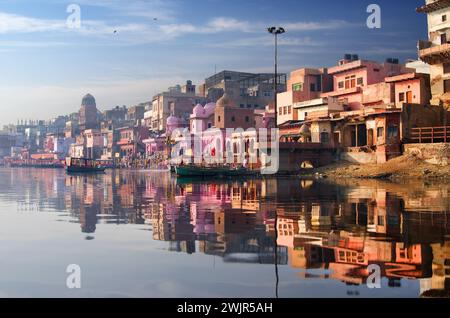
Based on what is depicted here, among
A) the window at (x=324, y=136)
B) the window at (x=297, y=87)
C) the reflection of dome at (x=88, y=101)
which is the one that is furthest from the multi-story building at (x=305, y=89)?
the reflection of dome at (x=88, y=101)

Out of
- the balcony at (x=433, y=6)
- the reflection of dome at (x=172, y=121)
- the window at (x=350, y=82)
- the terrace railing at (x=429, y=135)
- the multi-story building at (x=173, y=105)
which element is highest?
the balcony at (x=433, y=6)

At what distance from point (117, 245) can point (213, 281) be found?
3950 millimetres

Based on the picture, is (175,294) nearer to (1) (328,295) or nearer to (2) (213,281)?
→ (2) (213,281)

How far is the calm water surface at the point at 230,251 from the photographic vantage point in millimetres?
7152

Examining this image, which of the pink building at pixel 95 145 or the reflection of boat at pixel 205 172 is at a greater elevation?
the pink building at pixel 95 145

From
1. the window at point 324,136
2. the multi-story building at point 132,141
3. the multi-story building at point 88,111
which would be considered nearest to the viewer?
the window at point 324,136

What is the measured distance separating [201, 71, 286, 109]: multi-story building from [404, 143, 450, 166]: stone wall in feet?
155

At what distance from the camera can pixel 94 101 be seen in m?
159

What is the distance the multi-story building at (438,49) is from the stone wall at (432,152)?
6.29 meters

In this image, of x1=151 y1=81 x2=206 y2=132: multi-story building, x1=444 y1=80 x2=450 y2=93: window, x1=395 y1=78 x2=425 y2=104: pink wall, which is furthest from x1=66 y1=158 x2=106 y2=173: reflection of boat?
x1=444 y1=80 x2=450 y2=93: window

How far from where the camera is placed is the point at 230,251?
9.93m

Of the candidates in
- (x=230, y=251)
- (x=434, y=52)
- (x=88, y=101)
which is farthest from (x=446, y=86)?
(x=88, y=101)

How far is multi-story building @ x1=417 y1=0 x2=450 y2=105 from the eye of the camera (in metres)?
44.8

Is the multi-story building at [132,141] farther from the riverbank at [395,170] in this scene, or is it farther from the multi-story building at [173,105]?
the riverbank at [395,170]
